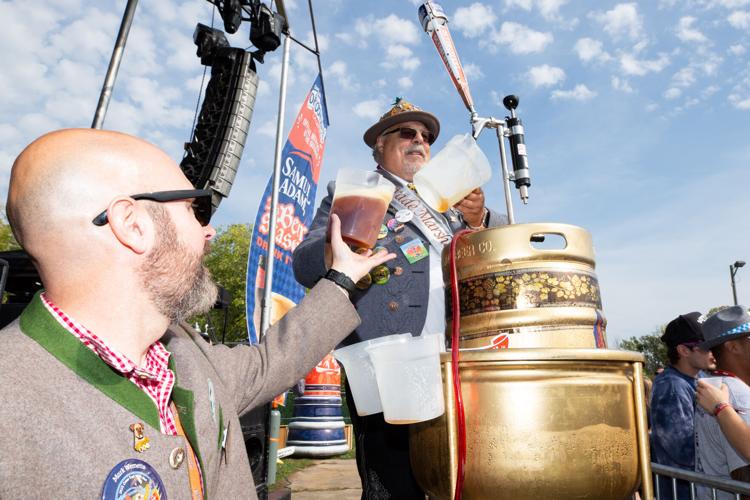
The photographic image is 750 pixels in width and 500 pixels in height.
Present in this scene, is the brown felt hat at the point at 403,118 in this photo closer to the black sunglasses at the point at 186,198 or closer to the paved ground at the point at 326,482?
the black sunglasses at the point at 186,198

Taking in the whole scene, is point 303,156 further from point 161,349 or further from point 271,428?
point 161,349

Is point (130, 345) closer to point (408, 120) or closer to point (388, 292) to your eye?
point (388, 292)

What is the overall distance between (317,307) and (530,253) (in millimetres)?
721

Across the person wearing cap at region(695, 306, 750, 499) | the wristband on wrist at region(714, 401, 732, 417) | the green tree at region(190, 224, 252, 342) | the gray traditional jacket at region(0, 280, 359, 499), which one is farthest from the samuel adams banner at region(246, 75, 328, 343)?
the green tree at region(190, 224, 252, 342)

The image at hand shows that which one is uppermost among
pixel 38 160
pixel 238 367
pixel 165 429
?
pixel 38 160

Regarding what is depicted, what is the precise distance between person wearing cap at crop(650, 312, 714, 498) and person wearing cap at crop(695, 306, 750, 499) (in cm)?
26

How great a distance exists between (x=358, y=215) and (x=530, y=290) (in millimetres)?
611

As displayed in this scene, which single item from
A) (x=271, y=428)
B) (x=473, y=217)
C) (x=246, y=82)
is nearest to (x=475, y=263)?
(x=473, y=217)

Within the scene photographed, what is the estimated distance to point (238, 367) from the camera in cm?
167

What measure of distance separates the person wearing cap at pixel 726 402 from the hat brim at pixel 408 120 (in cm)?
241

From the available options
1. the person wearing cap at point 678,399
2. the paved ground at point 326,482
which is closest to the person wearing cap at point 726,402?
the person wearing cap at point 678,399

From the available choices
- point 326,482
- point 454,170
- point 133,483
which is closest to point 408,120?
point 454,170

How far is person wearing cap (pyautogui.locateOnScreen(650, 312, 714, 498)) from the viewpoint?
3.91 m

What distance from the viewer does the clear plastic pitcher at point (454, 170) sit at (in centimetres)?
190
